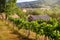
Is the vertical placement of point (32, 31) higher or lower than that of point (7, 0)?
lower

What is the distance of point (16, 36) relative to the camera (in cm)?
1856

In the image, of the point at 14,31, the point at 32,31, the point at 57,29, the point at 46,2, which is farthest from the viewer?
the point at 46,2

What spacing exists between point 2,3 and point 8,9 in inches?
54.4

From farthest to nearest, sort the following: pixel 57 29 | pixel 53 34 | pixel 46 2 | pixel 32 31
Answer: pixel 46 2 < pixel 32 31 < pixel 57 29 < pixel 53 34

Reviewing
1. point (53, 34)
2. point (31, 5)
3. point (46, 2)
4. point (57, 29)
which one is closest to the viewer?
point (53, 34)

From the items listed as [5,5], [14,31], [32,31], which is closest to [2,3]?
[5,5]

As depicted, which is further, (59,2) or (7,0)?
(59,2)

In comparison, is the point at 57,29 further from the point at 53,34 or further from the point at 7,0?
the point at 7,0

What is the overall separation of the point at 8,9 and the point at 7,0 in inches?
60.1

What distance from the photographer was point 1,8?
119 feet

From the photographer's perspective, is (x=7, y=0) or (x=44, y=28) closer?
(x=44, y=28)

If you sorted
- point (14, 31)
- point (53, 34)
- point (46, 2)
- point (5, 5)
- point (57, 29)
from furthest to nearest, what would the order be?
point (46, 2) < point (5, 5) < point (14, 31) < point (57, 29) < point (53, 34)

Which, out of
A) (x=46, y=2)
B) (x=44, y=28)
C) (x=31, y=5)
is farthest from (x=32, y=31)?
(x=46, y=2)

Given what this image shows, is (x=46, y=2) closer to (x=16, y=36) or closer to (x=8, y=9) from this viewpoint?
(x=8, y=9)
